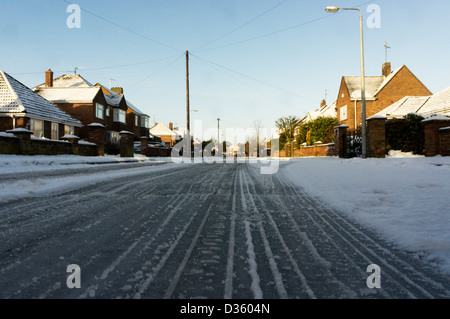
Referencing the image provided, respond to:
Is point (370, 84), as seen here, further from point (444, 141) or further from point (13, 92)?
point (13, 92)

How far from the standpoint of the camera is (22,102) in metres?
21.6

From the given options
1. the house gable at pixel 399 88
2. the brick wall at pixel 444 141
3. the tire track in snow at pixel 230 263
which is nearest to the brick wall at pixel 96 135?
the tire track in snow at pixel 230 263

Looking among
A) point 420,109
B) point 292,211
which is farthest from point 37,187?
point 420,109

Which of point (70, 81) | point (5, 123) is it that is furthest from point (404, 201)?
point (70, 81)

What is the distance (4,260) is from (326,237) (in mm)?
3092

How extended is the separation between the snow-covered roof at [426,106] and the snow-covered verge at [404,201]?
15.0 metres

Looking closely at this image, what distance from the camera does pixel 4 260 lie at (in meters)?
2.26

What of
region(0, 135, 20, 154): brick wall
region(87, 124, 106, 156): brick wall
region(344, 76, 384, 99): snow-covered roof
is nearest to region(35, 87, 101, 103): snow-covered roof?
region(87, 124, 106, 156): brick wall

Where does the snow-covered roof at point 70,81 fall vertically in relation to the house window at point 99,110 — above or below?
above

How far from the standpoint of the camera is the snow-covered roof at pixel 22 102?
20934 mm

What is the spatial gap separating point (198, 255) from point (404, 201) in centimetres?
379

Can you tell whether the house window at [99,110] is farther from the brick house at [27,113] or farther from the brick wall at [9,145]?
the brick wall at [9,145]

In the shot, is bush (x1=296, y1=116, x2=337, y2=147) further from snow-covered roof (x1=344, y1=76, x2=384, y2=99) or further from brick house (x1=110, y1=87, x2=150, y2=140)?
brick house (x1=110, y1=87, x2=150, y2=140)

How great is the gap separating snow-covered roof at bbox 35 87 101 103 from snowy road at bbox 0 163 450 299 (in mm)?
30433
